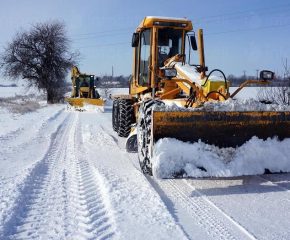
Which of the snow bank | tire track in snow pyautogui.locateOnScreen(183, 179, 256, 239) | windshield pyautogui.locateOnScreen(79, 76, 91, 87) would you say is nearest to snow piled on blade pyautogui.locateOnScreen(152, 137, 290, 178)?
tire track in snow pyautogui.locateOnScreen(183, 179, 256, 239)

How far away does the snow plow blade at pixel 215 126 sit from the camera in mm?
3746

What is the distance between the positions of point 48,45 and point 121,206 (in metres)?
29.2

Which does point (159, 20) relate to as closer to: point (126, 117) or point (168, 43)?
point (168, 43)

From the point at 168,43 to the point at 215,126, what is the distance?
332 cm

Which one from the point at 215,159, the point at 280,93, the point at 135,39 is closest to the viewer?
the point at 215,159

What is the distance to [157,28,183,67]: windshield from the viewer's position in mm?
6418

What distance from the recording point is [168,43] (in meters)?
6.54

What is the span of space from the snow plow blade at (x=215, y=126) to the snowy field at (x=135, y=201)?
0.12m

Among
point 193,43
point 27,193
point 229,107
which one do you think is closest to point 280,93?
point 193,43

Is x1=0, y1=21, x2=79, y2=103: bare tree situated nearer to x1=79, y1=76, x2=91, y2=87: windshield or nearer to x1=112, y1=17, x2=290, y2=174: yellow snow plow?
x1=79, y1=76, x2=91, y2=87: windshield

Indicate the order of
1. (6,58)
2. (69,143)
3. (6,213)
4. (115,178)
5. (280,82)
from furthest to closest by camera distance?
(6,58) < (280,82) < (69,143) < (115,178) < (6,213)

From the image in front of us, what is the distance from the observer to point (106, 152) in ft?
19.6

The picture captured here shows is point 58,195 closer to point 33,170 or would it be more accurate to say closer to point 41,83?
point 33,170

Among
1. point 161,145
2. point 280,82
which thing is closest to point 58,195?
point 161,145
